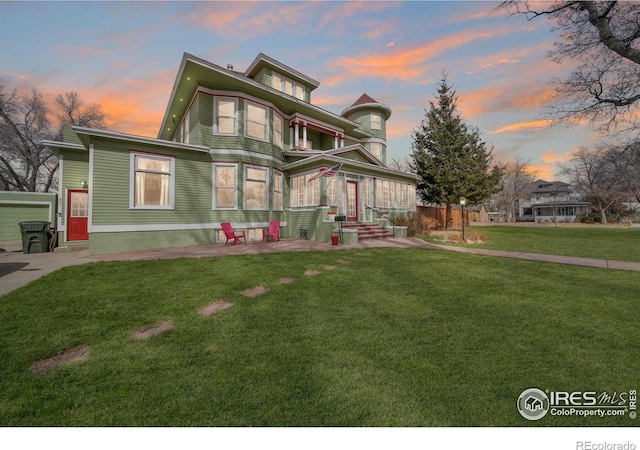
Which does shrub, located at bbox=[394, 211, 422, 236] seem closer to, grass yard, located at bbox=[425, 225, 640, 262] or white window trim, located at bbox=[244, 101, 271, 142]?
grass yard, located at bbox=[425, 225, 640, 262]

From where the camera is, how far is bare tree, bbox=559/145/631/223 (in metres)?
38.2

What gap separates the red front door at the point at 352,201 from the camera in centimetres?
1445

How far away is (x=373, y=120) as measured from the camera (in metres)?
22.7

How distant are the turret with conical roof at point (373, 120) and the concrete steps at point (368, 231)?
10851 millimetres

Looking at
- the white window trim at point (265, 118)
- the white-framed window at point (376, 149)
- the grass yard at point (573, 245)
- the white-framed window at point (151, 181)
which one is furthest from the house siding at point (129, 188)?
the white-framed window at point (376, 149)

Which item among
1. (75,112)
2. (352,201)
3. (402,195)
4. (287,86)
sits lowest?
(352,201)

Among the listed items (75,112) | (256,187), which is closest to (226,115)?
(256,187)

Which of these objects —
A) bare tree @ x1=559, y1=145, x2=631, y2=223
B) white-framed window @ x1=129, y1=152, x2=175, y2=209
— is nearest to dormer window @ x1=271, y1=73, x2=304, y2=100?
white-framed window @ x1=129, y1=152, x2=175, y2=209

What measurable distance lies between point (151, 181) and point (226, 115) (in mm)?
4613

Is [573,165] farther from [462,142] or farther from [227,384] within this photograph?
[227,384]

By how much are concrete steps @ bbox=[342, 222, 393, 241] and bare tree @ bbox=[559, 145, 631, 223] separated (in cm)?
4204

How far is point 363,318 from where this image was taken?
12.3ft

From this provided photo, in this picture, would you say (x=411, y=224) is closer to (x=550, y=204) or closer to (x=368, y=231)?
(x=368, y=231)

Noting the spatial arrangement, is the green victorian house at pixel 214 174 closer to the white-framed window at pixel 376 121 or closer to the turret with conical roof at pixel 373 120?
the turret with conical roof at pixel 373 120
